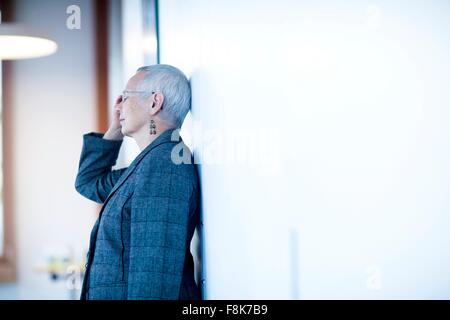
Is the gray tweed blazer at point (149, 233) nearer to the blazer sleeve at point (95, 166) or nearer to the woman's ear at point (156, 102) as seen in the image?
the woman's ear at point (156, 102)

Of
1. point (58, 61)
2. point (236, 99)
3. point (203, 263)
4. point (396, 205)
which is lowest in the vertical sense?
point (203, 263)

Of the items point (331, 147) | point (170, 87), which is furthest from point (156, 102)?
point (331, 147)

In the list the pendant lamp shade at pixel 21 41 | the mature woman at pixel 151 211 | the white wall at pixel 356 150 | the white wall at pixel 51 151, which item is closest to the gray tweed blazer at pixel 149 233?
the mature woman at pixel 151 211

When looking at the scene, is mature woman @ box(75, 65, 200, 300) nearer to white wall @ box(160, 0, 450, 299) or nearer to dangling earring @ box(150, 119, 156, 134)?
dangling earring @ box(150, 119, 156, 134)

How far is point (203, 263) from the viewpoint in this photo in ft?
3.70

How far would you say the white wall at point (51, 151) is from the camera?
79.9 inches

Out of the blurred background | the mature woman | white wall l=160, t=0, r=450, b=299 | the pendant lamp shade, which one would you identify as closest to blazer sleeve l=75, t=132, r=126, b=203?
the mature woman

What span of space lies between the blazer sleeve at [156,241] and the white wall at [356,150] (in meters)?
0.21

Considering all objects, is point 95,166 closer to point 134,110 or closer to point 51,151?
point 134,110

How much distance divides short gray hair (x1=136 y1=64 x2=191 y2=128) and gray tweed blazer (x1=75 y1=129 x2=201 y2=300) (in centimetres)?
4

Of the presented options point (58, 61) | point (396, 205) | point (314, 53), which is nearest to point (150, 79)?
point (314, 53)

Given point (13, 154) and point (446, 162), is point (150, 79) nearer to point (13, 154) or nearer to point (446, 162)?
point (446, 162)
